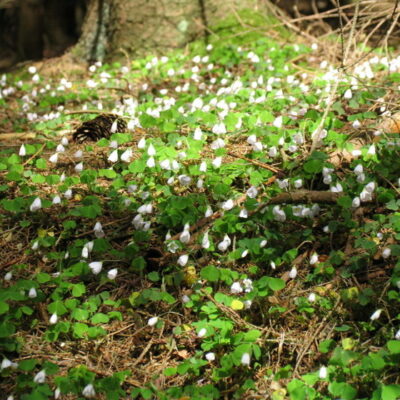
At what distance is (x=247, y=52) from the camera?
6.80 m

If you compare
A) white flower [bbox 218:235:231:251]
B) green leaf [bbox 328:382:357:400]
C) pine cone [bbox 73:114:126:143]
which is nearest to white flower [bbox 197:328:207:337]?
white flower [bbox 218:235:231:251]

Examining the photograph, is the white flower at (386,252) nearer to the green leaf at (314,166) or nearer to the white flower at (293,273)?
the white flower at (293,273)

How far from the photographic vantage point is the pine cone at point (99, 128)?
4637 mm

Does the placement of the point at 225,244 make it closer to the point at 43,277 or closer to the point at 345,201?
the point at 345,201

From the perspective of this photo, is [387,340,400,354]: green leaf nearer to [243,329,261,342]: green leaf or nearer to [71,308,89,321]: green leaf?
[243,329,261,342]: green leaf

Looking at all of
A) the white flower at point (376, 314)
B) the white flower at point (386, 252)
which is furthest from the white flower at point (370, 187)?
the white flower at point (376, 314)

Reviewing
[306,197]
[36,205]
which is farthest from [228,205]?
[36,205]

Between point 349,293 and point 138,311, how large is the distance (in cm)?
120

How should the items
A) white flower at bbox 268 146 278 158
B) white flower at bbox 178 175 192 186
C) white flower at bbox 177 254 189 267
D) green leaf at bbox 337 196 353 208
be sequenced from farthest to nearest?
white flower at bbox 268 146 278 158 < white flower at bbox 178 175 192 186 < green leaf at bbox 337 196 353 208 < white flower at bbox 177 254 189 267

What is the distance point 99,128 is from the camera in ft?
15.4

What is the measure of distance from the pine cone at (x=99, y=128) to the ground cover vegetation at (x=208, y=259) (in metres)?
0.07

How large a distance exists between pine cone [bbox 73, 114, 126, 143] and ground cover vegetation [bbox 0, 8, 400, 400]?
0.07 metres

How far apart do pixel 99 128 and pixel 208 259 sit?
1950 millimetres

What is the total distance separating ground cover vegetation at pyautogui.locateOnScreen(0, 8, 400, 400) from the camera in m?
2.71
